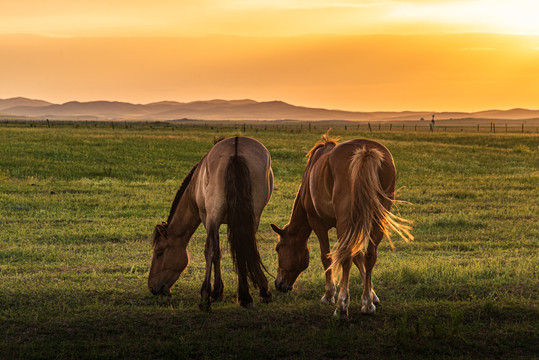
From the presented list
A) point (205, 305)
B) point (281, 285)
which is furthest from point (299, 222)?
point (205, 305)

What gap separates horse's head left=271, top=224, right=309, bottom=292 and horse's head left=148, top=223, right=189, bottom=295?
153 centimetres

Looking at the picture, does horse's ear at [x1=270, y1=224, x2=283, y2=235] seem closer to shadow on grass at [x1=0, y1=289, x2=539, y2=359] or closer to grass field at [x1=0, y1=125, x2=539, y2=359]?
grass field at [x1=0, y1=125, x2=539, y2=359]

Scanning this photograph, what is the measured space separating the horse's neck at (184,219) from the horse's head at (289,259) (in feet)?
4.42

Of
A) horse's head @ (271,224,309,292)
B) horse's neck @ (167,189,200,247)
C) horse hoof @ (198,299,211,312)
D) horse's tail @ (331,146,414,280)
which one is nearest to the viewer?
horse's tail @ (331,146,414,280)

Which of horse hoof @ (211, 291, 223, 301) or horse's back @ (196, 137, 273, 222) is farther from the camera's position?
horse's back @ (196, 137, 273, 222)

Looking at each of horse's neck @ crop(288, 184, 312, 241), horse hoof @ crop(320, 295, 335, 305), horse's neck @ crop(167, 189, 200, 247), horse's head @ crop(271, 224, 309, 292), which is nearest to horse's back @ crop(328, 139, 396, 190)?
horse's neck @ crop(288, 184, 312, 241)

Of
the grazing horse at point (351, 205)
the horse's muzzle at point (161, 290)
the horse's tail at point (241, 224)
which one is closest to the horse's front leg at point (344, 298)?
the grazing horse at point (351, 205)

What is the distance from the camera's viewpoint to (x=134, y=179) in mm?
26422

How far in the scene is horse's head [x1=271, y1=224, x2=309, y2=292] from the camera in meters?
8.71

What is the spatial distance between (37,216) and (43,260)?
572 cm

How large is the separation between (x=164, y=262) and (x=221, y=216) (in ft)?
4.95

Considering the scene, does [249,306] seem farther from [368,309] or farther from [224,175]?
[224,175]

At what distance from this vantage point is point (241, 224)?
25.6 feet

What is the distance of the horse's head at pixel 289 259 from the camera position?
8711 millimetres
